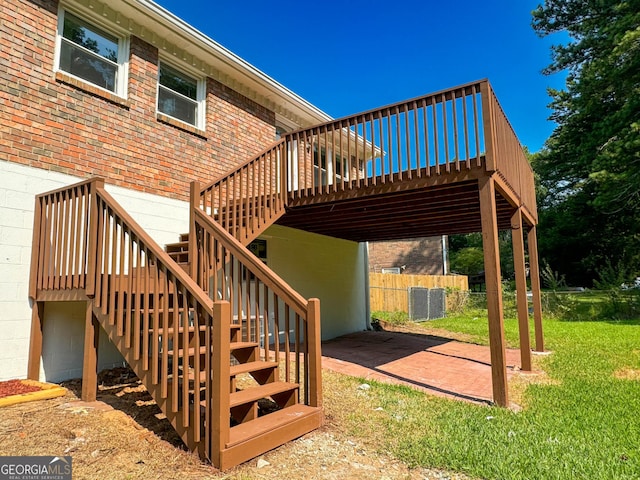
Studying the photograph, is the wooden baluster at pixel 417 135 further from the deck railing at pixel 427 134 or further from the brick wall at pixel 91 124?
the brick wall at pixel 91 124

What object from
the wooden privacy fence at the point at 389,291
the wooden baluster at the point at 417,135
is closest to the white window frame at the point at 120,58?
the wooden baluster at the point at 417,135

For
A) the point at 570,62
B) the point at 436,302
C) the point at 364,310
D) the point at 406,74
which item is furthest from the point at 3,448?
the point at 570,62

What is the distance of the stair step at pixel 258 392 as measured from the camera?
11.0 ft

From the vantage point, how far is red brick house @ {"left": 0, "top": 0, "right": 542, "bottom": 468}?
355cm

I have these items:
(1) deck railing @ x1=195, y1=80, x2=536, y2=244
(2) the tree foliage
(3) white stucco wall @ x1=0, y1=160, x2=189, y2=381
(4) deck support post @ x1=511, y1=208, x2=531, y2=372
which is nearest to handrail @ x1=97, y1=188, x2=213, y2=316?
(3) white stucco wall @ x1=0, y1=160, x2=189, y2=381

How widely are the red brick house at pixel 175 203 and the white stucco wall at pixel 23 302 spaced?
0.06ft

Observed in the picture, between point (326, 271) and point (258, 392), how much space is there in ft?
22.9

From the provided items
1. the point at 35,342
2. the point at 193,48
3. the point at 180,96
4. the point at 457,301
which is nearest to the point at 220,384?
the point at 35,342

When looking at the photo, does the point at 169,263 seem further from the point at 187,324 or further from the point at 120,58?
the point at 120,58

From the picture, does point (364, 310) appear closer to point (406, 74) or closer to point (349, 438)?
point (349, 438)

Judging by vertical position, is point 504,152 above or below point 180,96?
below

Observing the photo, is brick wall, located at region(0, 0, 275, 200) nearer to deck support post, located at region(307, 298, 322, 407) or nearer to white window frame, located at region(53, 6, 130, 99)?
white window frame, located at region(53, 6, 130, 99)

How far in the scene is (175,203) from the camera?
679 centimetres

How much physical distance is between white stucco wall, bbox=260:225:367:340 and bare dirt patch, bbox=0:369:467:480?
497cm
